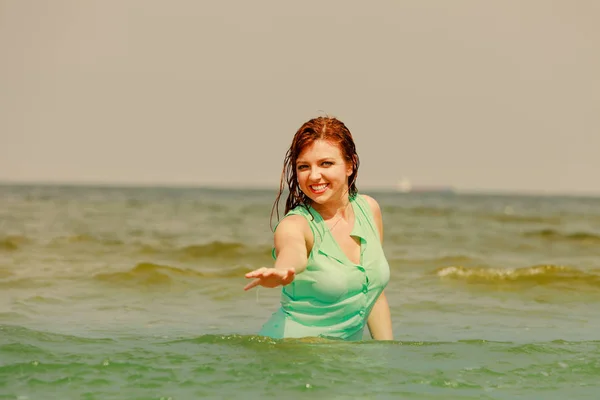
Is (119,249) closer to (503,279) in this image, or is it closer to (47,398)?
(503,279)

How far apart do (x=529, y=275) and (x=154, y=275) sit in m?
5.13

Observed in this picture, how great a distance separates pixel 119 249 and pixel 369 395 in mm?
11063

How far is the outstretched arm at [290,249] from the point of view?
14.9ft

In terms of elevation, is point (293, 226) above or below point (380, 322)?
above

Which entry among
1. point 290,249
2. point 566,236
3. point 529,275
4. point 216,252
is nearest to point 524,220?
point 566,236

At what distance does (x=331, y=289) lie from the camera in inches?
201

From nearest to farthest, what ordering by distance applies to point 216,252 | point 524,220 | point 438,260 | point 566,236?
1. point 438,260
2. point 216,252
3. point 566,236
4. point 524,220

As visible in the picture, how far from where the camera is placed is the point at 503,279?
11.4 m

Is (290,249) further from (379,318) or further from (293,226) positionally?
(379,318)

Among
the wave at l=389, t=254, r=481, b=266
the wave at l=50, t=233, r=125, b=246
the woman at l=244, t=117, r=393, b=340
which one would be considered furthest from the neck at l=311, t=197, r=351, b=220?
the wave at l=50, t=233, r=125, b=246

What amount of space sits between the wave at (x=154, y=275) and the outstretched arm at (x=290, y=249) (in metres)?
5.80

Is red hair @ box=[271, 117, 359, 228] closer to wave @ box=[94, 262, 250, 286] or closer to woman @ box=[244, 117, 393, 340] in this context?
woman @ box=[244, 117, 393, 340]

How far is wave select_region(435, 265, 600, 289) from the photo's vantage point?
11102 millimetres

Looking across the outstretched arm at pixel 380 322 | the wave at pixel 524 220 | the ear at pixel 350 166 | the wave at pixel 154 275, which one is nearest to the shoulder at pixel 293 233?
the ear at pixel 350 166
